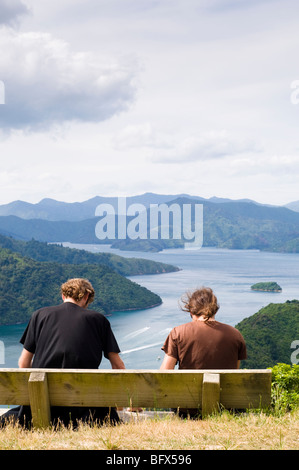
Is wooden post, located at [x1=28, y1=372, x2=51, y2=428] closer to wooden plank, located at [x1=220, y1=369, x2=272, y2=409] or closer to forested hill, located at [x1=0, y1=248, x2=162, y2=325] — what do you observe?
wooden plank, located at [x1=220, y1=369, x2=272, y2=409]

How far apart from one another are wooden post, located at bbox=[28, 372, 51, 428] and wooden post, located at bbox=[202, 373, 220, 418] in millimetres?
924

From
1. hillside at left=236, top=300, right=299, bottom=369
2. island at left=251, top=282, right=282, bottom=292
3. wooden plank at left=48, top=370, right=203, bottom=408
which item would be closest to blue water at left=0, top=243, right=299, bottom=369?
island at left=251, top=282, right=282, bottom=292

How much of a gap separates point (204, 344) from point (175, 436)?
0.67m

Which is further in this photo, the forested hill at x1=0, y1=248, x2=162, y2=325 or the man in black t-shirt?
the forested hill at x1=0, y1=248, x2=162, y2=325

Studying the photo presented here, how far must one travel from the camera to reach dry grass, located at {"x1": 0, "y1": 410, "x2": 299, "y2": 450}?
9.13 ft

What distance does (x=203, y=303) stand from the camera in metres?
3.43

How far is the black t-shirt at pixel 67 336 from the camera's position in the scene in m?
3.26

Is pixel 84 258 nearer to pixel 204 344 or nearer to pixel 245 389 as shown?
pixel 204 344

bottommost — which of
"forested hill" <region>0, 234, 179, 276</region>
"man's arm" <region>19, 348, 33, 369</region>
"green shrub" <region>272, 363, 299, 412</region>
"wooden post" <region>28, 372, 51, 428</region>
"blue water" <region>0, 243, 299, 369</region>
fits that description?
"blue water" <region>0, 243, 299, 369</region>

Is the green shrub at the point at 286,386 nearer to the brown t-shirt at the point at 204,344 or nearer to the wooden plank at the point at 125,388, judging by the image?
the brown t-shirt at the point at 204,344

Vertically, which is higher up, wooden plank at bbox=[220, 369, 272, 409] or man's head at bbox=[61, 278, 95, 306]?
man's head at bbox=[61, 278, 95, 306]
